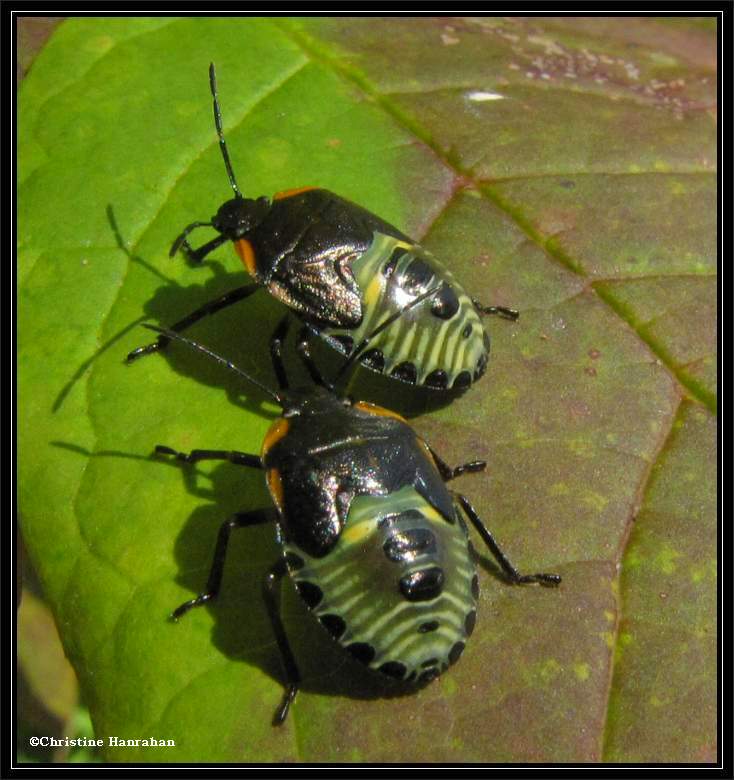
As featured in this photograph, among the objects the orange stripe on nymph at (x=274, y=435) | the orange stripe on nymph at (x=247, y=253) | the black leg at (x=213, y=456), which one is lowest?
the black leg at (x=213, y=456)

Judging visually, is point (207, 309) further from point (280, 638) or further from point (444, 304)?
point (280, 638)

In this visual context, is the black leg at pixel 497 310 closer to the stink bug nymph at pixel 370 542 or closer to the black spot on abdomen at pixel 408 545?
the stink bug nymph at pixel 370 542

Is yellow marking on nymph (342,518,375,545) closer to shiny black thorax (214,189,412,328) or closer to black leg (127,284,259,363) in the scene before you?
shiny black thorax (214,189,412,328)

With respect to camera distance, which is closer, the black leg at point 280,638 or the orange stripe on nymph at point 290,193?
the black leg at point 280,638

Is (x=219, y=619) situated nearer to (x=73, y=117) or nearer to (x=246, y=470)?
(x=246, y=470)

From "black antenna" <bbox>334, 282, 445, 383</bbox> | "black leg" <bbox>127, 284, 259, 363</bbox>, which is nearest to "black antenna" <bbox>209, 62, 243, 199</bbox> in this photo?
"black leg" <bbox>127, 284, 259, 363</bbox>

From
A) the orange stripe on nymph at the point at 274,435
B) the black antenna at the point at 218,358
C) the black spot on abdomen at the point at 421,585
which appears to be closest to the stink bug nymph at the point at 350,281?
the black antenna at the point at 218,358
